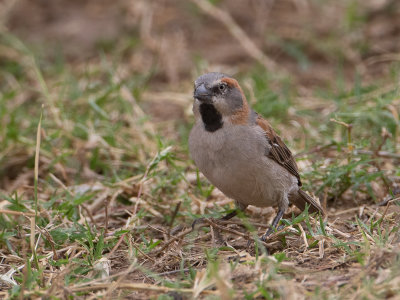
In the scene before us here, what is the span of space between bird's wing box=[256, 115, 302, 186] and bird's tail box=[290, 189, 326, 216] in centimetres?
12

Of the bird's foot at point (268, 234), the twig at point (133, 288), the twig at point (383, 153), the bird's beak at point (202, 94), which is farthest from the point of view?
the twig at point (383, 153)

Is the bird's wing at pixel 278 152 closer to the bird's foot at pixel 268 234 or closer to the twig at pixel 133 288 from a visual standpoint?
the bird's foot at pixel 268 234

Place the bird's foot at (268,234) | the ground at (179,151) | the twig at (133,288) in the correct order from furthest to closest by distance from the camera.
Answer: the bird's foot at (268,234), the ground at (179,151), the twig at (133,288)

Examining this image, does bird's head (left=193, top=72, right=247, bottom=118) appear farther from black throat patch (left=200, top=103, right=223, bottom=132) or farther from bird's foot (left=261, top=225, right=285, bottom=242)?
bird's foot (left=261, top=225, right=285, bottom=242)

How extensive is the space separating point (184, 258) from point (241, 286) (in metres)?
0.86

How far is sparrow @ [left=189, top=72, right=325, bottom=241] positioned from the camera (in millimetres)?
4891

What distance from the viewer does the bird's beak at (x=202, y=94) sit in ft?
16.3

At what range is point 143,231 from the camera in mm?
5320

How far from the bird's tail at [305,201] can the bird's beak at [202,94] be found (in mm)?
1164

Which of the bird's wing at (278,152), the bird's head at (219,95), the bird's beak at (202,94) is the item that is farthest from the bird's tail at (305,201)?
the bird's beak at (202,94)

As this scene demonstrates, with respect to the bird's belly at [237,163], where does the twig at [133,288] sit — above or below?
below

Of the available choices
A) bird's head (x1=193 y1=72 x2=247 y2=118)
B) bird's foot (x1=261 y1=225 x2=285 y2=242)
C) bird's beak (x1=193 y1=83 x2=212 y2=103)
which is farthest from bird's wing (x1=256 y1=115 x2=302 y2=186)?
bird's foot (x1=261 y1=225 x2=285 y2=242)

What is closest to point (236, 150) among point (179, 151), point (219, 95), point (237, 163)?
point (237, 163)

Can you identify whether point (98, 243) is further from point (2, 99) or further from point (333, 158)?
point (2, 99)
